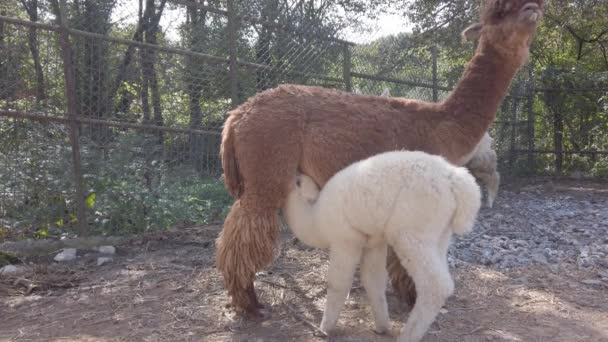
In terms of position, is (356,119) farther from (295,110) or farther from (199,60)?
(199,60)

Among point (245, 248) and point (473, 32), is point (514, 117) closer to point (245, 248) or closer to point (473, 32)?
point (473, 32)

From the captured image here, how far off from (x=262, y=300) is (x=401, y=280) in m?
1.13

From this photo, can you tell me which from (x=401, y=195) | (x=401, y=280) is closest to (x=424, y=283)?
(x=401, y=195)

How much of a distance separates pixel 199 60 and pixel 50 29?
161 centimetres

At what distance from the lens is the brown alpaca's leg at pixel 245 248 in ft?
10.9

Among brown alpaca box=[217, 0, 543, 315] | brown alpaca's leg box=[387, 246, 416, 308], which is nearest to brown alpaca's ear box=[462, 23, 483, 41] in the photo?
brown alpaca box=[217, 0, 543, 315]

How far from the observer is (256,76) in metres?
6.27

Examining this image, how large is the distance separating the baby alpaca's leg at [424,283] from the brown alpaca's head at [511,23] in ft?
5.92

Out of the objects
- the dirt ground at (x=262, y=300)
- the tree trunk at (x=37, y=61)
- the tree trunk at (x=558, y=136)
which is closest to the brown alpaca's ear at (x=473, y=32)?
the dirt ground at (x=262, y=300)

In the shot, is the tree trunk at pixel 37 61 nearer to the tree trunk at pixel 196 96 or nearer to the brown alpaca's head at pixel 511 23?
the tree trunk at pixel 196 96

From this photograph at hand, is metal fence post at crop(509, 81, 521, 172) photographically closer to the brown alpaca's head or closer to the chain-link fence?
the chain-link fence

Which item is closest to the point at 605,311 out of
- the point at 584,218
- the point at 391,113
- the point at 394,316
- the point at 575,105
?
the point at 394,316

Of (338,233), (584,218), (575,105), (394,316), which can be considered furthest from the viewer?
(575,105)

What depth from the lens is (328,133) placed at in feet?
11.1
